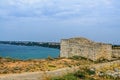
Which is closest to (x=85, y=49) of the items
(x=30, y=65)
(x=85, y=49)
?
(x=85, y=49)

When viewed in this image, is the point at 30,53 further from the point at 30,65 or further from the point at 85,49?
the point at 30,65

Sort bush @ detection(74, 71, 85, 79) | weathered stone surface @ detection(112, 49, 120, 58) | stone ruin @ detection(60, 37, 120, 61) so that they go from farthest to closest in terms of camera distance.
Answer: weathered stone surface @ detection(112, 49, 120, 58) < stone ruin @ detection(60, 37, 120, 61) < bush @ detection(74, 71, 85, 79)

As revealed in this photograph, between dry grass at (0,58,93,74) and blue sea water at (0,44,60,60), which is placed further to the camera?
blue sea water at (0,44,60,60)

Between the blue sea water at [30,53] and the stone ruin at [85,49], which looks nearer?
the stone ruin at [85,49]

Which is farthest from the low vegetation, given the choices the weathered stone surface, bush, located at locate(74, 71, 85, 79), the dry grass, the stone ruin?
the weathered stone surface

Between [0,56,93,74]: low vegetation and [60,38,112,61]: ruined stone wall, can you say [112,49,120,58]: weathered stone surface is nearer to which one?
[60,38,112,61]: ruined stone wall

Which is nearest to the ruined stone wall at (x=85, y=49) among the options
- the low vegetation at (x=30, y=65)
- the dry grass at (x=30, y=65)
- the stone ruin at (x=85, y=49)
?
the stone ruin at (x=85, y=49)

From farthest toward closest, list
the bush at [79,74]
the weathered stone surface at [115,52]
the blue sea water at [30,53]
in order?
1. the blue sea water at [30,53]
2. the weathered stone surface at [115,52]
3. the bush at [79,74]

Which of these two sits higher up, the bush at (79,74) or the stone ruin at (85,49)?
the stone ruin at (85,49)

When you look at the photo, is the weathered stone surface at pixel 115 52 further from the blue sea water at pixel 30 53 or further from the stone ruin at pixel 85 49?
the blue sea water at pixel 30 53

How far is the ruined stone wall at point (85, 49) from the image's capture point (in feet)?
90.2

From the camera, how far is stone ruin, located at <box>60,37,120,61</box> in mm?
27481

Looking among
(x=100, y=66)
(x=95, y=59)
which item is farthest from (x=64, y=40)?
(x=100, y=66)

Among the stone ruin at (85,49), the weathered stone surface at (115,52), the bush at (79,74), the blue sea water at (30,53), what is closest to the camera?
the bush at (79,74)
